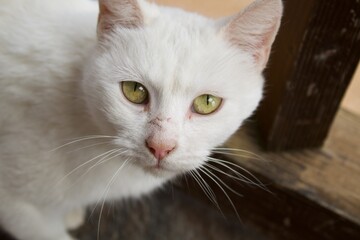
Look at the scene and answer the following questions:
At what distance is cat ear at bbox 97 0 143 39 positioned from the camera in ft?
2.42

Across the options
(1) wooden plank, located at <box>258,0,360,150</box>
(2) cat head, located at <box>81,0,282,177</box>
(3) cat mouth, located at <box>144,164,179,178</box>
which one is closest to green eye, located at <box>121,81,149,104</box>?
(2) cat head, located at <box>81,0,282,177</box>

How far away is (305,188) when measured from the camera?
1.19m

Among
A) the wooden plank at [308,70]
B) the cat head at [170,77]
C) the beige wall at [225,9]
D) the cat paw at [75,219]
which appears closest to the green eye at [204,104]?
the cat head at [170,77]

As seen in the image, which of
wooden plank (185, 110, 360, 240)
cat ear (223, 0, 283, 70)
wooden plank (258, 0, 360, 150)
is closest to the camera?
cat ear (223, 0, 283, 70)

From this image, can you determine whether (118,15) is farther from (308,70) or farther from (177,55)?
(308,70)

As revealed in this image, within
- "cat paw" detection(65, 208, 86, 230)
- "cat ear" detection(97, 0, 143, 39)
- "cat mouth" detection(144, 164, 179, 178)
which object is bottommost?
"cat paw" detection(65, 208, 86, 230)

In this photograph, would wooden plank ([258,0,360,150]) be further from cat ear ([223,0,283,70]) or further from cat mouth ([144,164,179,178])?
cat mouth ([144,164,179,178])

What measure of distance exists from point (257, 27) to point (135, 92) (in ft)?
0.69

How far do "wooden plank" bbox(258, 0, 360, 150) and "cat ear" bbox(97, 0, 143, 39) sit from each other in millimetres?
378

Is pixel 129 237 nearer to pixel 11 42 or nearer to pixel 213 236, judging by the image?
pixel 213 236

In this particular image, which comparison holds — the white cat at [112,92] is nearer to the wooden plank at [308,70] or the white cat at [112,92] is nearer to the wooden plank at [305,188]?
the wooden plank at [308,70]

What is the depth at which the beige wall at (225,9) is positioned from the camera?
1177 mm

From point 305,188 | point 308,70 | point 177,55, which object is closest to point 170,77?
point 177,55

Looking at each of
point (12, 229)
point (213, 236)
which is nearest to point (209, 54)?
point (12, 229)
